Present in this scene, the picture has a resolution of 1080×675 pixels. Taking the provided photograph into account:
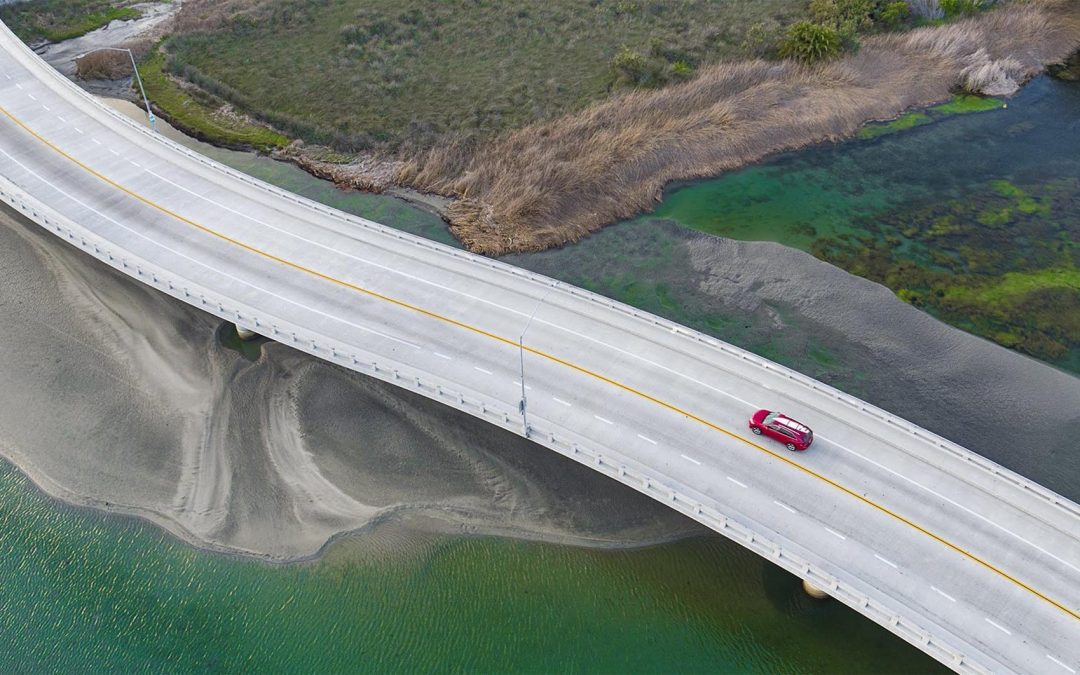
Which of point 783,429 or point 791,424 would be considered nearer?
point 783,429

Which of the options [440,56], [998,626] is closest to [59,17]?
[440,56]

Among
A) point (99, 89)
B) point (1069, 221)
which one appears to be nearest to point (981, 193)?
point (1069, 221)

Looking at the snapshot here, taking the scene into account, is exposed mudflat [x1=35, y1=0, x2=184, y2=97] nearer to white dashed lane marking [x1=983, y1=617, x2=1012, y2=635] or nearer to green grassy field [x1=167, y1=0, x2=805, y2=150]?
green grassy field [x1=167, y1=0, x2=805, y2=150]

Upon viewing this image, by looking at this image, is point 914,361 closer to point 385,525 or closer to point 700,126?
point 700,126

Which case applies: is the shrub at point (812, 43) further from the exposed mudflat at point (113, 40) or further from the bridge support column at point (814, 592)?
the exposed mudflat at point (113, 40)

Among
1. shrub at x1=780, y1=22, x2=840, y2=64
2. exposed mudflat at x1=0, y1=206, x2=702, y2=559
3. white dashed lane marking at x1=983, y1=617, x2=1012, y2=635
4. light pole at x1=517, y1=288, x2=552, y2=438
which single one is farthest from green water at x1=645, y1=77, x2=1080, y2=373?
exposed mudflat at x1=0, y1=206, x2=702, y2=559

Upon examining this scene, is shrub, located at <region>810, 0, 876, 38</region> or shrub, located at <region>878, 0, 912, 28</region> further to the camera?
shrub, located at <region>878, 0, 912, 28</region>
